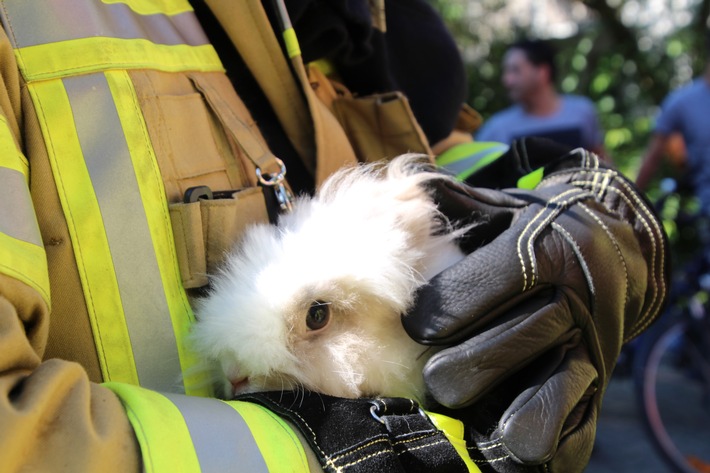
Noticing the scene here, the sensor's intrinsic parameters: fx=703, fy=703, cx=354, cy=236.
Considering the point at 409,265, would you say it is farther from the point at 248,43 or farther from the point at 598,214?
the point at 248,43

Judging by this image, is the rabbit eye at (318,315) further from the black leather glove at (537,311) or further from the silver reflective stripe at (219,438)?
the silver reflective stripe at (219,438)

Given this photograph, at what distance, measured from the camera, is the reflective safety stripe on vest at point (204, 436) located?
87 centimetres

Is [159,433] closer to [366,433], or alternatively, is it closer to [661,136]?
[366,433]

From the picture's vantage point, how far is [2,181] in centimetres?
93

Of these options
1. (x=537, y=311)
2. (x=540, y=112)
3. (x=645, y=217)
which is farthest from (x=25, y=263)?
(x=540, y=112)

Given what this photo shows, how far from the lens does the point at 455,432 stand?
1.16 meters

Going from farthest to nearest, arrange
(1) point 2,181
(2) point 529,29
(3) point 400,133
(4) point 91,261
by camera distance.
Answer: (2) point 529,29 → (3) point 400,133 → (4) point 91,261 → (1) point 2,181

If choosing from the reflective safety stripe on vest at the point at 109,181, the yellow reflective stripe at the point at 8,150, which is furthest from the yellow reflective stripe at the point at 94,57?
the yellow reflective stripe at the point at 8,150

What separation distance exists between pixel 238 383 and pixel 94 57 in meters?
0.58

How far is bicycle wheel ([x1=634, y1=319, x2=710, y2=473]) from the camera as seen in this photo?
409cm

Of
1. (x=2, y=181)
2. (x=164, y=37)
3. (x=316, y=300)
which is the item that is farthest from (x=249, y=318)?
(x=164, y=37)

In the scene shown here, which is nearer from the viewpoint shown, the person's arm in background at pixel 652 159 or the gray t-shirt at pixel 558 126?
the person's arm in background at pixel 652 159

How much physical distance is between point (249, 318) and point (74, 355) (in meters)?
0.27

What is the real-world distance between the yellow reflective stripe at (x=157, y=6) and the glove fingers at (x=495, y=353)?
2.56 feet
